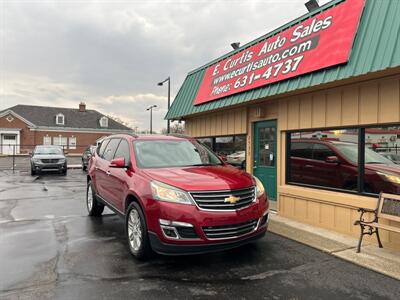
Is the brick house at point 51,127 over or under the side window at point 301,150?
over

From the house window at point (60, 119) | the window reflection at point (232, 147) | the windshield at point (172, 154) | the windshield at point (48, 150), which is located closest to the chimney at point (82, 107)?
the house window at point (60, 119)

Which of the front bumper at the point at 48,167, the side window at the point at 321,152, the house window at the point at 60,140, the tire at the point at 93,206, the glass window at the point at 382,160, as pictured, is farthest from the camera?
the house window at the point at 60,140

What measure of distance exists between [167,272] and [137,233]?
2.63 feet

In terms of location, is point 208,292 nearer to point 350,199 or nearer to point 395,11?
point 350,199

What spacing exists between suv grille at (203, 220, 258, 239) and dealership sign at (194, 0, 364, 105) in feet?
10.8

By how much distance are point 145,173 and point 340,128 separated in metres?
3.84

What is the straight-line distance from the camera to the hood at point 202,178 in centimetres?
438

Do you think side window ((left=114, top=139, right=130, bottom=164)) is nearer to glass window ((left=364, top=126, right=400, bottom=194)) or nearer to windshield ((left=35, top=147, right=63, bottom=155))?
glass window ((left=364, top=126, right=400, bottom=194))

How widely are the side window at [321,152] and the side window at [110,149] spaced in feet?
13.4

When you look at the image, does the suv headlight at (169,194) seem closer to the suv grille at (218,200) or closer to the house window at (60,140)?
the suv grille at (218,200)

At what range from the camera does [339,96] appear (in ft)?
20.3


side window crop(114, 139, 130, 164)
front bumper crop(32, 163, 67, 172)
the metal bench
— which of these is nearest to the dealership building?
the metal bench

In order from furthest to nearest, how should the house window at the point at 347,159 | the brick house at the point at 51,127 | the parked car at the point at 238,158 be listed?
the brick house at the point at 51,127, the parked car at the point at 238,158, the house window at the point at 347,159

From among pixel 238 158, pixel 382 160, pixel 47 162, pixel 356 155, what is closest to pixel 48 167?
pixel 47 162
